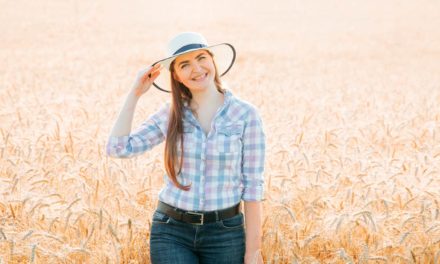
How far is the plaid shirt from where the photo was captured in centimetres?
297

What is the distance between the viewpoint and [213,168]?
297cm

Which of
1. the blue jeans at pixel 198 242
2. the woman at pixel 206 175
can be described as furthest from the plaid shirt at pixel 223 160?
the blue jeans at pixel 198 242

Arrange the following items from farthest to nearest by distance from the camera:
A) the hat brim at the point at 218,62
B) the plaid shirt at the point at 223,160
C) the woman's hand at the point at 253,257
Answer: the hat brim at the point at 218,62 < the plaid shirt at the point at 223,160 < the woman's hand at the point at 253,257

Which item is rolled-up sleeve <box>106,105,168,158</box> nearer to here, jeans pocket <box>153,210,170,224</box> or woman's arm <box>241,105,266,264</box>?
jeans pocket <box>153,210,170,224</box>

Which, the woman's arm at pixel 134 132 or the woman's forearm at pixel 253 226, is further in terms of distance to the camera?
the woman's arm at pixel 134 132

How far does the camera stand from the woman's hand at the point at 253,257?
2863 millimetres

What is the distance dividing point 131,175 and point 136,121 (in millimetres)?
2326

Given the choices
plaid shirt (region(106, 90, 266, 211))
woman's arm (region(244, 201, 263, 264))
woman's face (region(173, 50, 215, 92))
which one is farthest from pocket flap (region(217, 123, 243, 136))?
woman's arm (region(244, 201, 263, 264))

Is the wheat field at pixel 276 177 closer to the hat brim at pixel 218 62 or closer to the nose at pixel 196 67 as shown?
the hat brim at pixel 218 62

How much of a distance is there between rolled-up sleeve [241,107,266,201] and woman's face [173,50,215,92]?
31 centimetres

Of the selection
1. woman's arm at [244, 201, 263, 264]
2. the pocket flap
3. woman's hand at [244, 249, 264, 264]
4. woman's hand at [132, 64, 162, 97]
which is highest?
woman's hand at [132, 64, 162, 97]

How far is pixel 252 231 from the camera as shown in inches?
116

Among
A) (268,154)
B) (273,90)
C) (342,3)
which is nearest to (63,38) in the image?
(273,90)

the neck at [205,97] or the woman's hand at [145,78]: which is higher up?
the woman's hand at [145,78]
